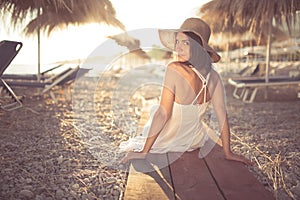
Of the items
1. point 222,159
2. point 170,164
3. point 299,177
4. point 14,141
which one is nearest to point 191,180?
point 170,164

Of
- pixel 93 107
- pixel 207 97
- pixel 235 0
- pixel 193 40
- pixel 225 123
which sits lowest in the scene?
pixel 93 107

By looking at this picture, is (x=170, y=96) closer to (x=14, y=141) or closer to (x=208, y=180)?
(x=208, y=180)

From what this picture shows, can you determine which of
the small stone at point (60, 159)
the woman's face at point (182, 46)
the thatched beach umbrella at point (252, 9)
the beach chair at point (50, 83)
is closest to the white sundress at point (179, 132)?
the woman's face at point (182, 46)

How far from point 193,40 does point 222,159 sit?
83 cm

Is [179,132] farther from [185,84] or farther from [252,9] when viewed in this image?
[252,9]

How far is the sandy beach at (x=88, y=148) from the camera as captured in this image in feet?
6.10

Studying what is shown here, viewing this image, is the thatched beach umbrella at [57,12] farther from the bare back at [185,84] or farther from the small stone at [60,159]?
the bare back at [185,84]

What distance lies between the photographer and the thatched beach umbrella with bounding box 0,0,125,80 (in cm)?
476

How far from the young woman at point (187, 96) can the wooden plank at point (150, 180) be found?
0.11 meters

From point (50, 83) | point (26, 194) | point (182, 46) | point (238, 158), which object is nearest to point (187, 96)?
point (182, 46)

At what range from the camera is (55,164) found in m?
2.26

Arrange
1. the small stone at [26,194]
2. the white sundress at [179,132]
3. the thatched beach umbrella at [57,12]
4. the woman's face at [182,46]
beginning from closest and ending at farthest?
the small stone at [26,194] < the woman's face at [182,46] < the white sundress at [179,132] < the thatched beach umbrella at [57,12]

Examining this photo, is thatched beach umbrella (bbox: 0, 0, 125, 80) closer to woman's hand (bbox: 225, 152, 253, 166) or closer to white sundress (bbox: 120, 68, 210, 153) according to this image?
white sundress (bbox: 120, 68, 210, 153)

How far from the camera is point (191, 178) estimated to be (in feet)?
5.79
